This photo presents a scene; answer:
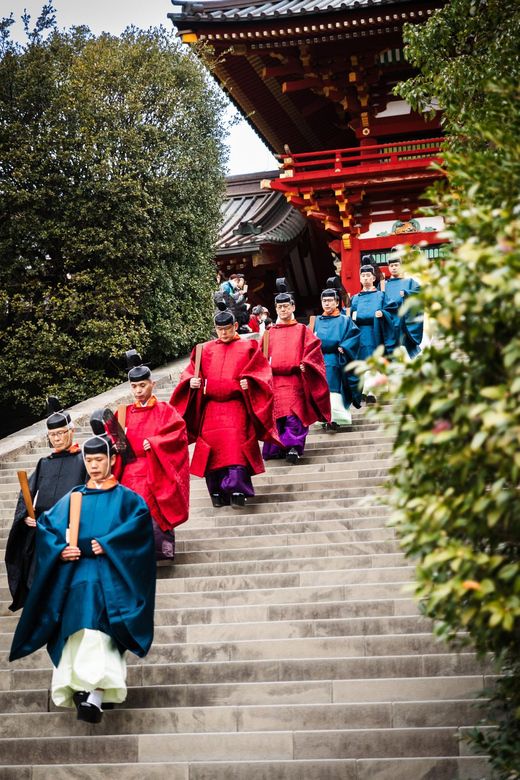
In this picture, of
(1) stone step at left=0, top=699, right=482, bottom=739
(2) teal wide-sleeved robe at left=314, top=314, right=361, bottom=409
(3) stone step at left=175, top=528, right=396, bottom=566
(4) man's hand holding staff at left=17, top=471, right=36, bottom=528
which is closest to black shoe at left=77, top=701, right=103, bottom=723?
(1) stone step at left=0, top=699, right=482, bottom=739

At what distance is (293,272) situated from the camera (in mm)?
22875

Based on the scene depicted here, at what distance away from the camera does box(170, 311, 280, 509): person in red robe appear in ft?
26.0

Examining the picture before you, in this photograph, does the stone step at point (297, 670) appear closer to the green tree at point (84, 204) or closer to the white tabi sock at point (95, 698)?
the white tabi sock at point (95, 698)

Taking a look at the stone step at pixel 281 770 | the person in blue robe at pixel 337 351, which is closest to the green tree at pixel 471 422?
the stone step at pixel 281 770

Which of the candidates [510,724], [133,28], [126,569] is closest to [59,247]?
[133,28]

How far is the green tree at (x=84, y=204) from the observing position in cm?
1291

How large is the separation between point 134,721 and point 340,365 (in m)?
5.58

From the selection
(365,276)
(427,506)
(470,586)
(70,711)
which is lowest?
(70,711)

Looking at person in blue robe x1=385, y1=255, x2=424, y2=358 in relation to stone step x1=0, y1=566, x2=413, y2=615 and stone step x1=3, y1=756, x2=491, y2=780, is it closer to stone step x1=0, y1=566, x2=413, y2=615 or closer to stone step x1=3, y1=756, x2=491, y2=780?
stone step x1=0, y1=566, x2=413, y2=615

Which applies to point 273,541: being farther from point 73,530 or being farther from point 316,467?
point 73,530

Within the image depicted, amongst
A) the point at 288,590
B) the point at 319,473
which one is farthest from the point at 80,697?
the point at 319,473

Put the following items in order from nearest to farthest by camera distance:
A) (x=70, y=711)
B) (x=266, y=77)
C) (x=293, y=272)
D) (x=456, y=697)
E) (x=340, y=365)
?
(x=456, y=697), (x=70, y=711), (x=340, y=365), (x=266, y=77), (x=293, y=272)

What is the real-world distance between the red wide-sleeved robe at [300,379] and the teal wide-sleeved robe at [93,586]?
3828 millimetres

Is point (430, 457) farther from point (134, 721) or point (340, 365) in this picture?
point (340, 365)
